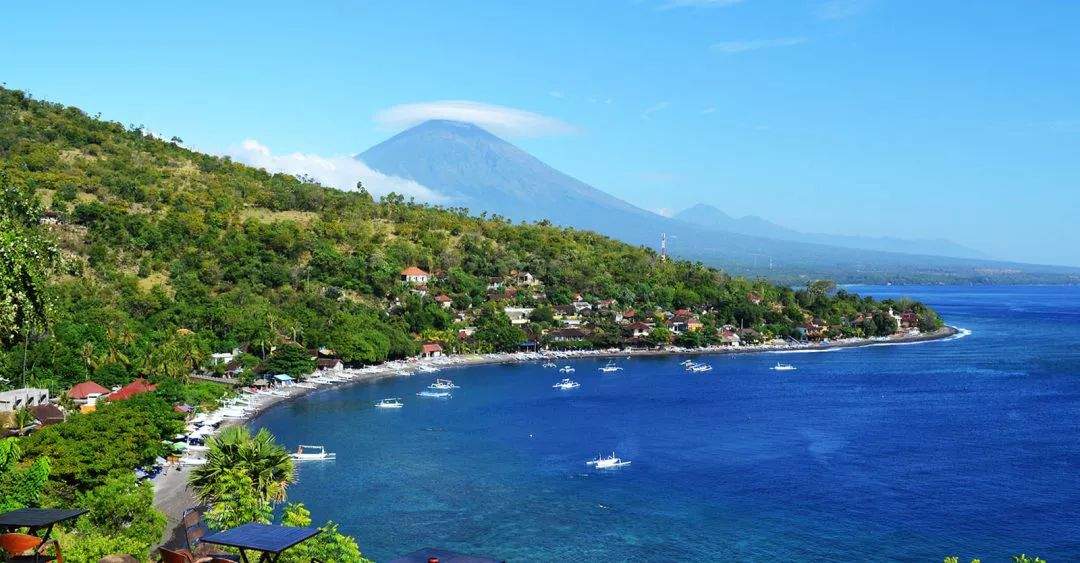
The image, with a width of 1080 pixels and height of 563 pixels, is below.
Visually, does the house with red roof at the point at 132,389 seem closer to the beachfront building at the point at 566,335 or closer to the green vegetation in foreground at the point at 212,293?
the green vegetation in foreground at the point at 212,293

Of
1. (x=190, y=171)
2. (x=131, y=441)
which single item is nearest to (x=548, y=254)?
(x=190, y=171)

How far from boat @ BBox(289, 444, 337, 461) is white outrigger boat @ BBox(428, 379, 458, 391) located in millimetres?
14734

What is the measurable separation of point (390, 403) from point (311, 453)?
10.6 metres

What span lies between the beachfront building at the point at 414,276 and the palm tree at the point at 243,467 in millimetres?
49076

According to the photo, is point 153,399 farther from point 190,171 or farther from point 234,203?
point 190,171

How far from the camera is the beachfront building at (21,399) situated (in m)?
30.3

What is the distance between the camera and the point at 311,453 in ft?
100

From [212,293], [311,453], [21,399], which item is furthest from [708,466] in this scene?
[212,293]

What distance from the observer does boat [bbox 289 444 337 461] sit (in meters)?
29.9

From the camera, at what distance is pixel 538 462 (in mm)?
30359

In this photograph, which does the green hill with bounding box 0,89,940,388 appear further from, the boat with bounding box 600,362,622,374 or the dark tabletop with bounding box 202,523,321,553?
the dark tabletop with bounding box 202,523,321,553

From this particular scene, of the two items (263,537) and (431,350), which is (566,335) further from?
(263,537)

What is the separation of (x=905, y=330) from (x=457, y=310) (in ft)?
138

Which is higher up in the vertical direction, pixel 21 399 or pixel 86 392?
pixel 21 399
